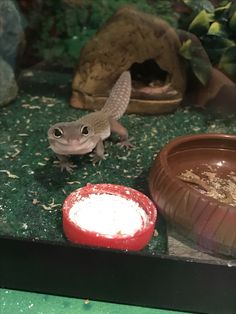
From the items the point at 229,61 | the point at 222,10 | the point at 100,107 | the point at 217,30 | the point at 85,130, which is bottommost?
the point at 100,107

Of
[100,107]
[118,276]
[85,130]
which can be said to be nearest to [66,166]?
[85,130]

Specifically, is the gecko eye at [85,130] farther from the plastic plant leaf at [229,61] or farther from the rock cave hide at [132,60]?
the plastic plant leaf at [229,61]

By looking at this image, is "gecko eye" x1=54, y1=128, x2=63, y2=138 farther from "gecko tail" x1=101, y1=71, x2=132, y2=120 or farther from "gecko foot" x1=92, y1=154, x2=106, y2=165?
"gecko tail" x1=101, y1=71, x2=132, y2=120

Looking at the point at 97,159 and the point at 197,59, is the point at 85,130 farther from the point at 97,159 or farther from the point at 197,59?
the point at 197,59

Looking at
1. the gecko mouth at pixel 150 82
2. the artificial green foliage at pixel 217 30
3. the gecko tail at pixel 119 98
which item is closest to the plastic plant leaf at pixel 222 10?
the artificial green foliage at pixel 217 30

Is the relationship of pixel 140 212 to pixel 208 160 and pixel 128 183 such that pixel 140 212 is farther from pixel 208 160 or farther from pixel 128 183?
pixel 208 160

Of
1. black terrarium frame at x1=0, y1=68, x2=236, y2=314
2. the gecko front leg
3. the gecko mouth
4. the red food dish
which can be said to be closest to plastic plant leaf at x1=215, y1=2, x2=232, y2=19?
the gecko mouth
